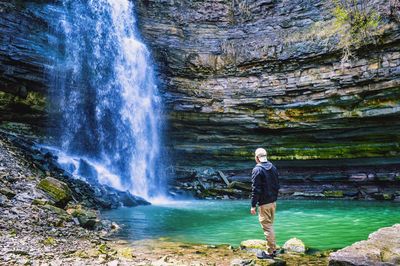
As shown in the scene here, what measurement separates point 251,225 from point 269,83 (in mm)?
12001

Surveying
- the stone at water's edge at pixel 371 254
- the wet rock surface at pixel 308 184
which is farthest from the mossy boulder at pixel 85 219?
the wet rock surface at pixel 308 184

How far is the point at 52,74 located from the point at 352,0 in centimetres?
1679

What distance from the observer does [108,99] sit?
2052cm

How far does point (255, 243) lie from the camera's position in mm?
7199

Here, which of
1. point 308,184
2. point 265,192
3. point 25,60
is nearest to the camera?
point 265,192

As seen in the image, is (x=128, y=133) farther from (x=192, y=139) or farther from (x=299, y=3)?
(x=299, y=3)

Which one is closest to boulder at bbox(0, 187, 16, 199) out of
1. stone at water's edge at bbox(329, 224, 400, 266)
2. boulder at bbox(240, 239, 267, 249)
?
boulder at bbox(240, 239, 267, 249)

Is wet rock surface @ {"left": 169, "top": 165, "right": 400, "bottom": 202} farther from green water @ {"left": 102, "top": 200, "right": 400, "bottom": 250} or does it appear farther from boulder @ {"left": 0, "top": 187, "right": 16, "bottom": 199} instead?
boulder @ {"left": 0, "top": 187, "right": 16, "bottom": 199}

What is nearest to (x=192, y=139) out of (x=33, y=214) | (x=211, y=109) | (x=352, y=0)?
(x=211, y=109)

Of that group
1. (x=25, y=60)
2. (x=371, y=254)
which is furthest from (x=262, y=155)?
(x=25, y=60)

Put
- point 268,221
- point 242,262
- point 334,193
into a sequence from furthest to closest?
point 334,193, point 268,221, point 242,262

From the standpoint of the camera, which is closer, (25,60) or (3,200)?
(3,200)

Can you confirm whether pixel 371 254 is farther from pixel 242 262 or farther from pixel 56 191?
pixel 56 191

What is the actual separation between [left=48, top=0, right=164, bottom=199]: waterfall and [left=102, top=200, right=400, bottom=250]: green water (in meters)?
6.62
